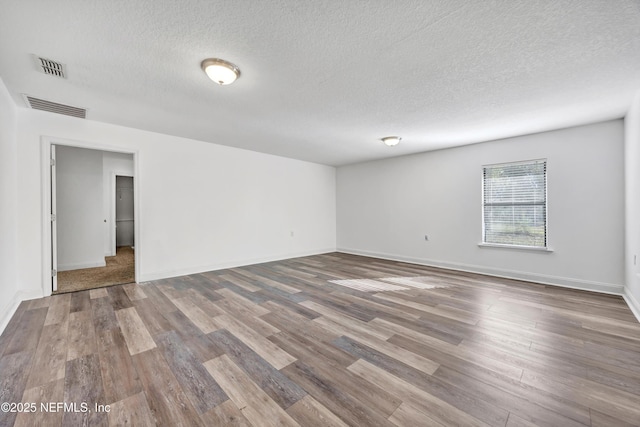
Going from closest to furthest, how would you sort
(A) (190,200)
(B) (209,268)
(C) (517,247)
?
1. (C) (517,247)
2. (A) (190,200)
3. (B) (209,268)

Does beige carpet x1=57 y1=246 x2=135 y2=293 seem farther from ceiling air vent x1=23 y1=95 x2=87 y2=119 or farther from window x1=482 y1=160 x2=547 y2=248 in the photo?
window x1=482 y1=160 x2=547 y2=248

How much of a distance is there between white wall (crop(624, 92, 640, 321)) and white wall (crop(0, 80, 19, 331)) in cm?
672

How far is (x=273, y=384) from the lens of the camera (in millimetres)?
1702

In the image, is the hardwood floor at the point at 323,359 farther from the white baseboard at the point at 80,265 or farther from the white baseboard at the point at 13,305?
the white baseboard at the point at 80,265

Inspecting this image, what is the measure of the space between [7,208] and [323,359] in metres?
3.93

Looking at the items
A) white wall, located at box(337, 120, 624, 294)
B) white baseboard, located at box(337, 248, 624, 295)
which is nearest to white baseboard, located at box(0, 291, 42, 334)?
white wall, located at box(337, 120, 624, 294)

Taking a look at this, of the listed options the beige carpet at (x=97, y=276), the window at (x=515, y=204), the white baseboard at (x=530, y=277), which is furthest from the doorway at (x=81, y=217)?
the window at (x=515, y=204)

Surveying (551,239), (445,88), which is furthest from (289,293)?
(551,239)

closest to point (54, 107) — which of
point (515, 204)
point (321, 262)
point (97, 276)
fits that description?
point (97, 276)

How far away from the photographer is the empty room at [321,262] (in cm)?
162

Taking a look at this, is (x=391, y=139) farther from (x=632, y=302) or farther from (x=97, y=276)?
(x=97, y=276)

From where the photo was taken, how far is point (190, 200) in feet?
15.4

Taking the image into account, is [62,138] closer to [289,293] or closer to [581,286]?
[289,293]

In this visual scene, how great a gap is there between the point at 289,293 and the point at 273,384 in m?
1.89
